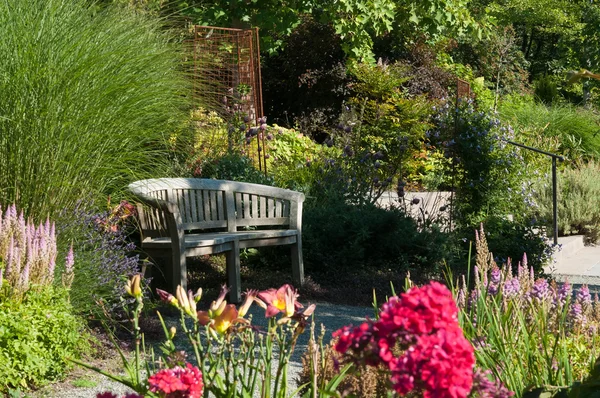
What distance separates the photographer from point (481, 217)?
337 inches

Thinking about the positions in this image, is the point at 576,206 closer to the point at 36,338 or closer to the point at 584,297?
the point at 584,297

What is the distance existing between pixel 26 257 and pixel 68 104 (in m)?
0.95

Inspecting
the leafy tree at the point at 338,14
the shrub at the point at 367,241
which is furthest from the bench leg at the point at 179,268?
the leafy tree at the point at 338,14

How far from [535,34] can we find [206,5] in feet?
60.2

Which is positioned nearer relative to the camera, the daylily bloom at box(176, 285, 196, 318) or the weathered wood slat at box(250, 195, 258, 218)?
the daylily bloom at box(176, 285, 196, 318)

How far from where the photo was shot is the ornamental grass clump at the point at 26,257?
3855mm

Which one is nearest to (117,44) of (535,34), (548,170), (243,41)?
(243,41)

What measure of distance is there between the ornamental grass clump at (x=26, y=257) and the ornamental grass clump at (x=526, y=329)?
1810mm

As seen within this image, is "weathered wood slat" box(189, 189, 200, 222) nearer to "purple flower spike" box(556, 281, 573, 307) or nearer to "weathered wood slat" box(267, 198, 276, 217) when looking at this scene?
"weathered wood slat" box(267, 198, 276, 217)

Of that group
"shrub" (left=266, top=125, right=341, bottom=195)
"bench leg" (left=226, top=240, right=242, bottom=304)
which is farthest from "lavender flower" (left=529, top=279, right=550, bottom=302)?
"shrub" (left=266, top=125, right=341, bottom=195)

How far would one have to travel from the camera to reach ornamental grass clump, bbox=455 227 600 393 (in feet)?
9.00

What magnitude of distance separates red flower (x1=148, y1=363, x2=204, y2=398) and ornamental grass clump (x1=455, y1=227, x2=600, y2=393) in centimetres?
105

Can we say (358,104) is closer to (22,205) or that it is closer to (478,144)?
(478,144)

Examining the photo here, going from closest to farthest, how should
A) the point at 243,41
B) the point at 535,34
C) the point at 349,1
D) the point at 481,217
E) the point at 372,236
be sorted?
the point at 372,236
the point at 481,217
the point at 243,41
the point at 349,1
the point at 535,34
